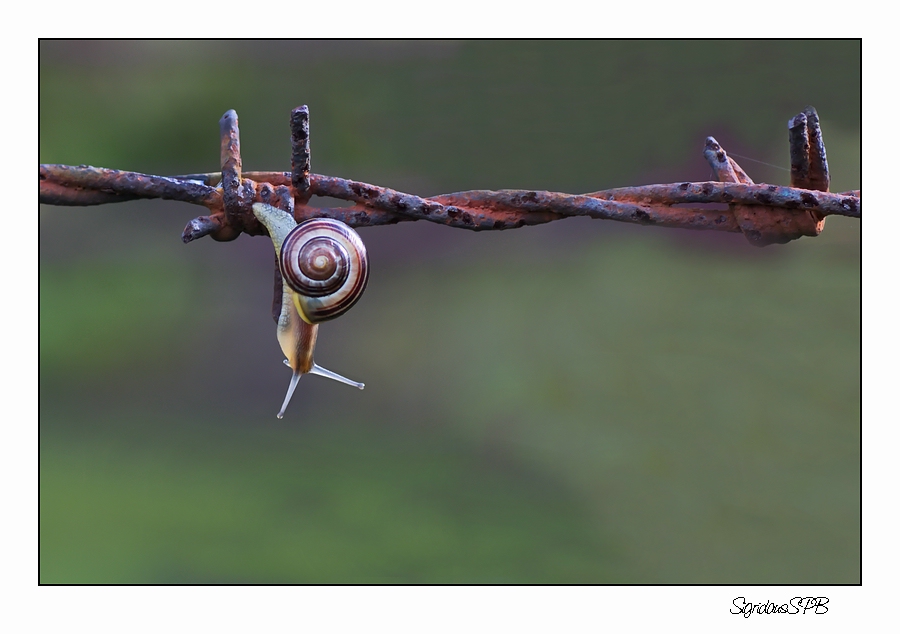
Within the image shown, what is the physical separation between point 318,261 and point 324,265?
0.01 metres

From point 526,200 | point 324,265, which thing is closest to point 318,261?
point 324,265

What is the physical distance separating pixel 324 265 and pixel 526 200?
40 centimetres

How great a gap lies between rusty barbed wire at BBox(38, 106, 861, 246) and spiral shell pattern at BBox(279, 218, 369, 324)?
0.16ft

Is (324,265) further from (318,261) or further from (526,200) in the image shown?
(526,200)

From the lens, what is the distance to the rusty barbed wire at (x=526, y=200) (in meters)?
1.21

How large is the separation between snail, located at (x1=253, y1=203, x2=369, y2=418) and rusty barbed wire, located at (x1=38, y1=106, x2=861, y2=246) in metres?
0.03

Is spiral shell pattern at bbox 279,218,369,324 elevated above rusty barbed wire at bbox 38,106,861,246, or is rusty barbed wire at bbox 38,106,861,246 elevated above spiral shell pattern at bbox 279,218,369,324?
rusty barbed wire at bbox 38,106,861,246

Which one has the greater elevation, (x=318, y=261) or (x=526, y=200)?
(x=526, y=200)

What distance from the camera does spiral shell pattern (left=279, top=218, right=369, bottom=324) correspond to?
122cm

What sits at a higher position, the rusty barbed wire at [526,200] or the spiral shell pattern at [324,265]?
the rusty barbed wire at [526,200]

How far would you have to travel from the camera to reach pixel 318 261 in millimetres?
1225

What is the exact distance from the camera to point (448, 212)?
4.18ft

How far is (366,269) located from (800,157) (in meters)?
0.85
